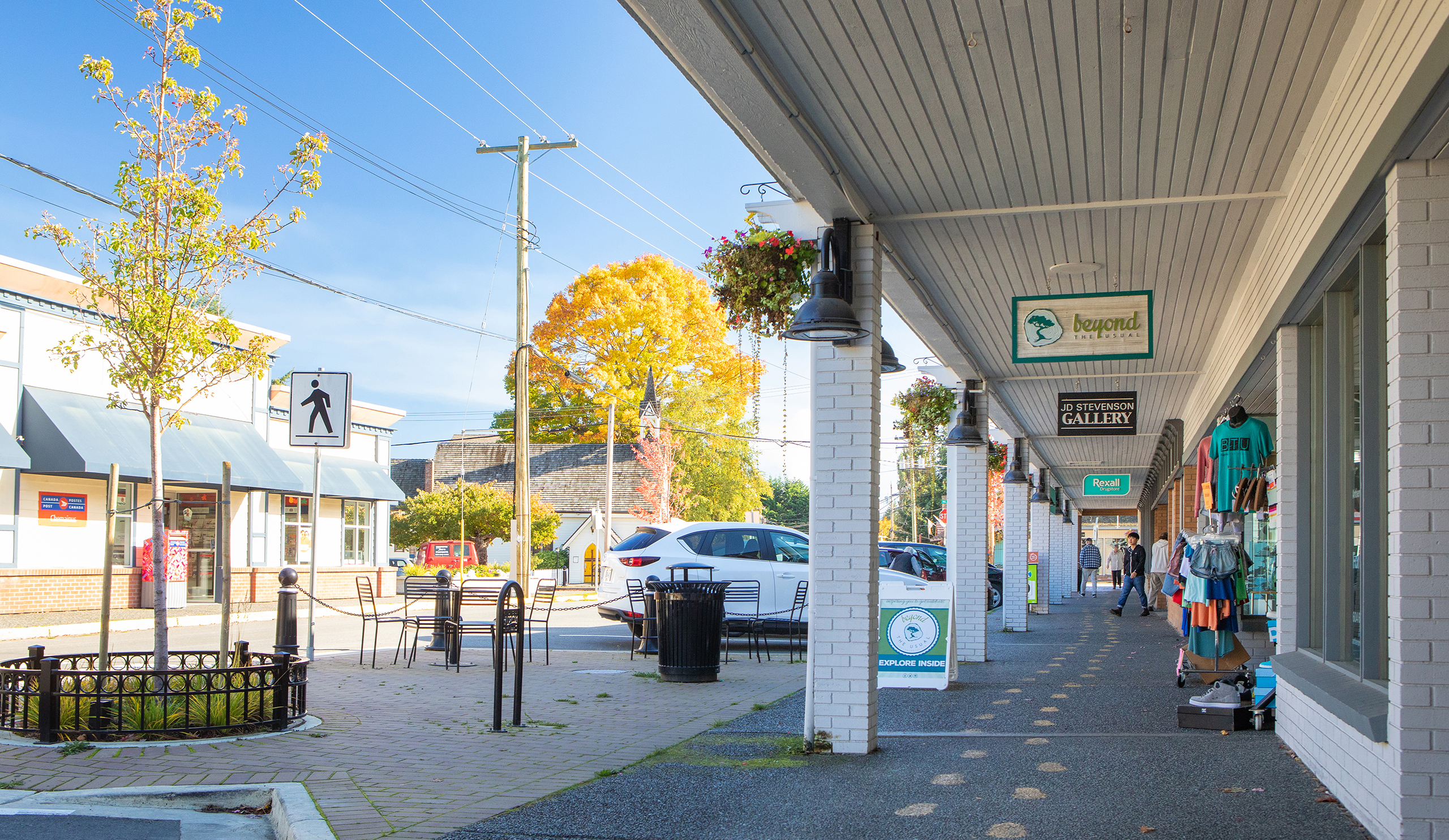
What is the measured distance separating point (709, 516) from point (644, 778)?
38.9 metres

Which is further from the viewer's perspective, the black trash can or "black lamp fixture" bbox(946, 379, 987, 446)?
"black lamp fixture" bbox(946, 379, 987, 446)

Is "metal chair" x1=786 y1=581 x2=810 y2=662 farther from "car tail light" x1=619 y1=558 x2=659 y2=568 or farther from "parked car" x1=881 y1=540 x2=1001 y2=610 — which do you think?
"parked car" x1=881 y1=540 x2=1001 y2=610

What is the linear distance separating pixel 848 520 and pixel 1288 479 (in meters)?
2.93

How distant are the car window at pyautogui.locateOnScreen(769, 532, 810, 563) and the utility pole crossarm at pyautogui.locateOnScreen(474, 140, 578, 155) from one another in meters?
11.6

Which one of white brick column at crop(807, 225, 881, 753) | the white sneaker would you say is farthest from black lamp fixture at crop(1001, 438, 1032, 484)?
white brick column at crop(807, 225, 881, 753)

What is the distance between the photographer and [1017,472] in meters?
18.4

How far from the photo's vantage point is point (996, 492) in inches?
1892

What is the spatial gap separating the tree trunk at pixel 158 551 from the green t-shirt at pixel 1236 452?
810 cm

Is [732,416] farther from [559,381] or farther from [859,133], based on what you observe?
[859,133]

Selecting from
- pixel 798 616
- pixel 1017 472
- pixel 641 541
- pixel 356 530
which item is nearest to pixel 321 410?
pixel 641 541

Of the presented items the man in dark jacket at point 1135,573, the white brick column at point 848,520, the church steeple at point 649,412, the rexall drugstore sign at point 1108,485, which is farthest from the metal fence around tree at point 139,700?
the church steeple at point 649,412

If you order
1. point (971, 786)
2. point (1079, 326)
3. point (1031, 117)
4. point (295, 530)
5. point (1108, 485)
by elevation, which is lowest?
point (971, 786)

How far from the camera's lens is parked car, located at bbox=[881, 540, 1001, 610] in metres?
22.4

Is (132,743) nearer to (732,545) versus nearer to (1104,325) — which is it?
(1104,325)
